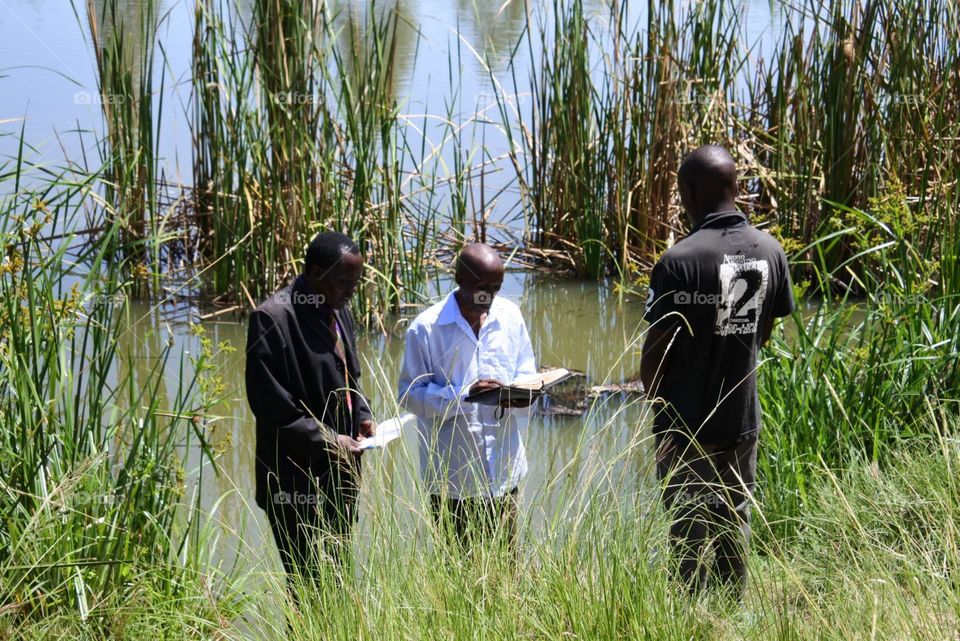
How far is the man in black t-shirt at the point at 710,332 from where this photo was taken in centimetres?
345

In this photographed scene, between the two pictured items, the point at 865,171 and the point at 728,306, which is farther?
the point at 865,171

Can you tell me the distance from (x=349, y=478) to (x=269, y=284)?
12.8 feet

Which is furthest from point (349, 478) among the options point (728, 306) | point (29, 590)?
point (728, 306)

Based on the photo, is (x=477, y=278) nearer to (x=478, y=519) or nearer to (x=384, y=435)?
(x=384, y=435)

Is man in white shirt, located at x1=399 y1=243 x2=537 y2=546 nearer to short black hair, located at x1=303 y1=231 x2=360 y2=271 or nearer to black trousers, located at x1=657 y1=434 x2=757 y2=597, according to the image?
short black hair, located at x1=303 y1=231 x2=360 y2=271

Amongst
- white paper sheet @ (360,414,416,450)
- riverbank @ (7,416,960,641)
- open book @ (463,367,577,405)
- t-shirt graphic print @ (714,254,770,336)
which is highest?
t-shirt graphic print @ (714,254,770,336)

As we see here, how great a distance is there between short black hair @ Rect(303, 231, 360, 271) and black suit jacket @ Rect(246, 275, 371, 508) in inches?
4.3

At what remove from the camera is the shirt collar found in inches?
138

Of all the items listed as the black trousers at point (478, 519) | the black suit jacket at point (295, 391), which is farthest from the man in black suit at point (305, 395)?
the black trousers at point (478, 519)

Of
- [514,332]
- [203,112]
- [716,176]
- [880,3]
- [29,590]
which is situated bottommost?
[29,590]

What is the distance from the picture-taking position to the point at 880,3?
6.78 metres

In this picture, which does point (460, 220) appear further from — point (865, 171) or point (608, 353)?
point (865, 171)

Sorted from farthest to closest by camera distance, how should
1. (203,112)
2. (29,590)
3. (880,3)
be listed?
(203,112), (880,3), (29,590)

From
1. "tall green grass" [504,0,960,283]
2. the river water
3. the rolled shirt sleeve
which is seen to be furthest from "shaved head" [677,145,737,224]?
"tall green grass" [504,0,960,283]
